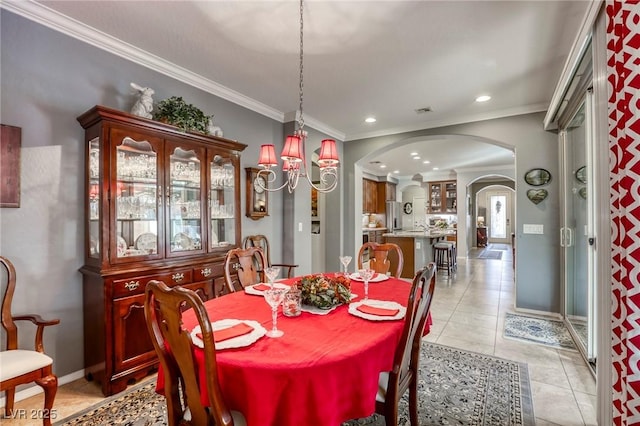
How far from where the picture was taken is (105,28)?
2322 millimetres

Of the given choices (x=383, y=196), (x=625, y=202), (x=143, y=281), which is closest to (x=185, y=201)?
(x=143, y=281)

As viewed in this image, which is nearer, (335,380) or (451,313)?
(335,380)

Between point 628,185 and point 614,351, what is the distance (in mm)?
820

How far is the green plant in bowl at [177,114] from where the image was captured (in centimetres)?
260

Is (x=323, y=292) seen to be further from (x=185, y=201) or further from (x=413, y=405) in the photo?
(x=185, y=201)

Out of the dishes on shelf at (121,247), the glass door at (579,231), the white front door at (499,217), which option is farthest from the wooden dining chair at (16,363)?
the white front door at (499,217)

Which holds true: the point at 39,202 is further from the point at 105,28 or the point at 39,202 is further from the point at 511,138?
the point at 511,138

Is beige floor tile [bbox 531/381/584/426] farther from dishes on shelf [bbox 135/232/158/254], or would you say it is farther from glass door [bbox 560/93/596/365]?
dishes on shelf [bbox 135/232/158/254]

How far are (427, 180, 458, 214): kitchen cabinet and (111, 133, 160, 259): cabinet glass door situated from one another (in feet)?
30.6

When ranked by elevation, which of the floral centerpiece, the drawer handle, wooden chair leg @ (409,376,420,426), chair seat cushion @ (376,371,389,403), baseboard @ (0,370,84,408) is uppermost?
the floral centerpiece

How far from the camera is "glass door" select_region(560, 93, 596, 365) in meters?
2.51

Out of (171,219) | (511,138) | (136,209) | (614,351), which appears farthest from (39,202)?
(511,138)

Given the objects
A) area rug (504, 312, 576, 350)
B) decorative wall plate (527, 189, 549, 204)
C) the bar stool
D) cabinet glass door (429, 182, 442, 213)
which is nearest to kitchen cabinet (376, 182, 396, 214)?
cabinet glass door (429, 182, 442, 213)

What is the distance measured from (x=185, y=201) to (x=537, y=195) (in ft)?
13.8
